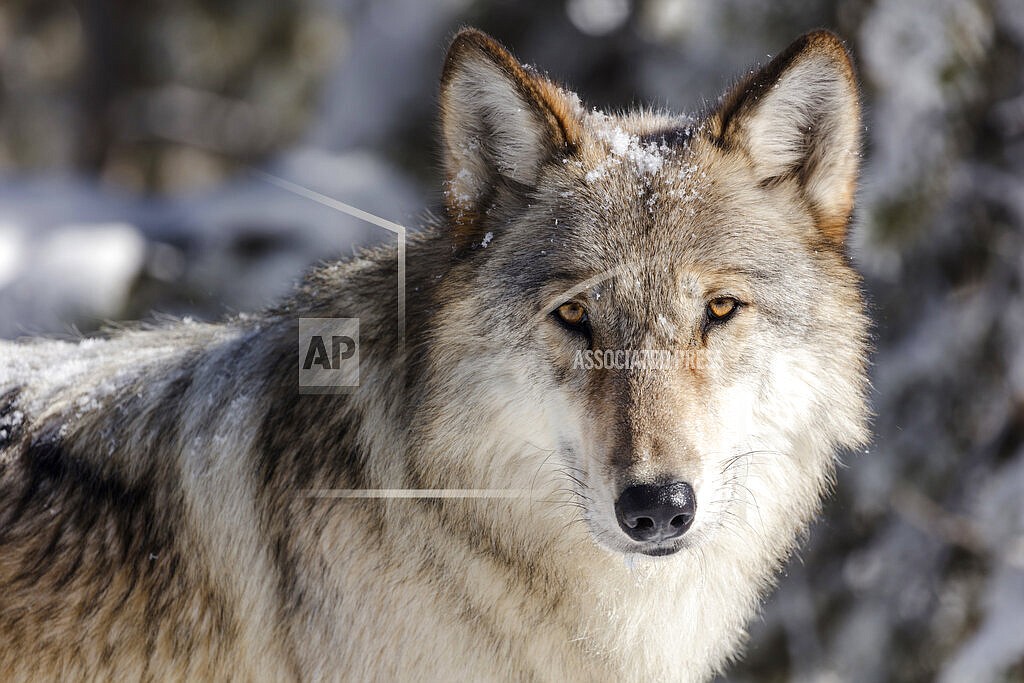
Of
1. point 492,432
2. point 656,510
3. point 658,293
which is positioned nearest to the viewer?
point 656,510

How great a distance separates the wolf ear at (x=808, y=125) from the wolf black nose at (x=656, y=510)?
991 millimetres

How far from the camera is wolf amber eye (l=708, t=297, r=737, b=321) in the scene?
8.52ft

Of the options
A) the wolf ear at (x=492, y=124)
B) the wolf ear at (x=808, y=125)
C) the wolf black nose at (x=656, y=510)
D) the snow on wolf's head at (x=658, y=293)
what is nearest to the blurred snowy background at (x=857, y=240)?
the wolf ear at (x=492, y=124)

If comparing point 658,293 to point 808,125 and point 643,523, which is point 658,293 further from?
point 808,125

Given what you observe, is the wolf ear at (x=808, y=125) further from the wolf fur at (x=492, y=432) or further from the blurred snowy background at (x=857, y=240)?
the blurred snowy background at (x=857, y=240)

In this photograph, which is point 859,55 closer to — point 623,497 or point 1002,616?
point 1002,616

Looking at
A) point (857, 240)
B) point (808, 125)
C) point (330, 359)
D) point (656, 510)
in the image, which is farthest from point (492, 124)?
point (857, 240)

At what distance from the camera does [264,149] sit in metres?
17.7

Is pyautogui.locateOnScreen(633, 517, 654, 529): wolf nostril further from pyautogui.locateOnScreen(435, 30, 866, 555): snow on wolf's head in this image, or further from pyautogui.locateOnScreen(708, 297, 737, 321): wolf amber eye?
pyautogui.locateOnScreen(708, 297, 737, 321): wolf amber eye

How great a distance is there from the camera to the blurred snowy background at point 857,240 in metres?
6.02

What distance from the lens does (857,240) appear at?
5.90 metres

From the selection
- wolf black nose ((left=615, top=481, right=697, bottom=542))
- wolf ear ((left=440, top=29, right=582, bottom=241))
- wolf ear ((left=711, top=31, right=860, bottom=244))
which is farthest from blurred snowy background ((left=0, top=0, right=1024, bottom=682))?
wolf black nose ((left=615, top=481, right=697, bottom=542))

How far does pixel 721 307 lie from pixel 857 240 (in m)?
3.65

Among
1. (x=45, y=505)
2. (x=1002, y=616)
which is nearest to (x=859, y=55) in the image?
(x=1002, y=616)
